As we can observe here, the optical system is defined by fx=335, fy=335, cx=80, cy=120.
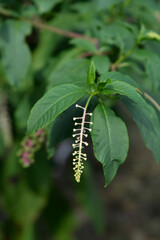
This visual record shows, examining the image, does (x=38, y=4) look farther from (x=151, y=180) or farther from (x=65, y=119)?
(x=151, y=180)

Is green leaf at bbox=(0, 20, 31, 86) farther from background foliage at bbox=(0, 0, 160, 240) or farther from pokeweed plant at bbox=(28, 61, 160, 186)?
pokeweed plant at bbox=(28, 61, 160, 186)

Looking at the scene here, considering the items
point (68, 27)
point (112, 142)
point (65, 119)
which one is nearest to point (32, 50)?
point (68, 27)

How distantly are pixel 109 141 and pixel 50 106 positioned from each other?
0.71ft

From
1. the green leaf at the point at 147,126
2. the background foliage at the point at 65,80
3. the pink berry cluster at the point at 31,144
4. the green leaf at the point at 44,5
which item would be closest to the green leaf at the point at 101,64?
the background foliage at the point at 65,80

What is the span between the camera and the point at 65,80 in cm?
121

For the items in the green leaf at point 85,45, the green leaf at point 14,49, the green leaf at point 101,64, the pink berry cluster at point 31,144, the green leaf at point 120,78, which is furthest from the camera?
the green leaf at point 14,49

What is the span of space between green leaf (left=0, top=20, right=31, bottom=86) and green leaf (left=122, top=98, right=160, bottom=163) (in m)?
0.74

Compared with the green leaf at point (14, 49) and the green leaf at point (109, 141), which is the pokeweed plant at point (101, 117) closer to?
the green leaf at point (109, 141)

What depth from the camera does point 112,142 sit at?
106 centimetres

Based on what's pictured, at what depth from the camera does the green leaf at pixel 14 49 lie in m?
1.71

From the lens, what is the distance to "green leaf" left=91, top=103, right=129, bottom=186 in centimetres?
104

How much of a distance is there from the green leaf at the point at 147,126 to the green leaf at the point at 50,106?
0.72 feet

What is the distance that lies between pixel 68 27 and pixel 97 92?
1.05m

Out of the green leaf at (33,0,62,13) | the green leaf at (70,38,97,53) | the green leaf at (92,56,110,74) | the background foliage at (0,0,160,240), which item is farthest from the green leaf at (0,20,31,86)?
the green leaf at (92,56,110,74)
